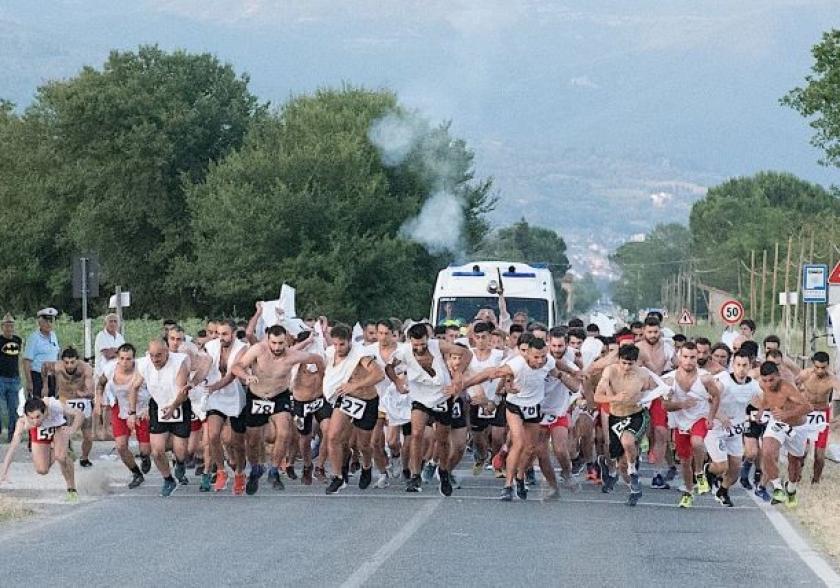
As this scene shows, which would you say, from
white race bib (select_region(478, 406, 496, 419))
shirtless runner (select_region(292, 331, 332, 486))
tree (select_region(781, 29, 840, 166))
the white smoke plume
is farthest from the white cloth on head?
the white smoke plume

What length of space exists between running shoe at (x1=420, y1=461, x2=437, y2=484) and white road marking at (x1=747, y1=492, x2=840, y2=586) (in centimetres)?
362

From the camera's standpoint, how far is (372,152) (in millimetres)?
63438

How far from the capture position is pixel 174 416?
20500mm

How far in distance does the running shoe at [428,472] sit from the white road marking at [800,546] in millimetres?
3619

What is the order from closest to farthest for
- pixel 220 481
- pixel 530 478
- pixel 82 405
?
1. pixel 220 481
2. pixel 530 478
3. pixel 82 405

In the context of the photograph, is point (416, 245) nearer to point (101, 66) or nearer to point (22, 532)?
point (101, 66)

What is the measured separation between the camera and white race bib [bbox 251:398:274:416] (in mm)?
20516

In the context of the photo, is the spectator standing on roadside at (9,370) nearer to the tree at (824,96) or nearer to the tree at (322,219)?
the tree at (824,96)

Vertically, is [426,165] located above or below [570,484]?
above

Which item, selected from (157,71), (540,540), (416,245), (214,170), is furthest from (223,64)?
(540,540)

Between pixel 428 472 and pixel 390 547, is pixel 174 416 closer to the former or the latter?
pixel 428 472

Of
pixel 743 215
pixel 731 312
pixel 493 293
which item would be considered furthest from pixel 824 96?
pixel 743 215

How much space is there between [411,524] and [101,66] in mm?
60606

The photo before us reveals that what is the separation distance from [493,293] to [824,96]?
46.6ft
